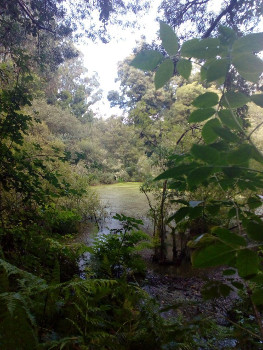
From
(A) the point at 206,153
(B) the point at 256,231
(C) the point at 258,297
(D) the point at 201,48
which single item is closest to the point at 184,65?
(D) the point at 201,48

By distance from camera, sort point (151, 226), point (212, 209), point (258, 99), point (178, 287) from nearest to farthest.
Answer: point (258, 99) → point (212, 209) → point (178, 287) → point (151, 226)

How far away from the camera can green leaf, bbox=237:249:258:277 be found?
13.1 inches

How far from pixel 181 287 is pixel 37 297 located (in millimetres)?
2765

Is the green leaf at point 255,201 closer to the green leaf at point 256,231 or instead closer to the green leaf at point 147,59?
the green leaf at point 256,231

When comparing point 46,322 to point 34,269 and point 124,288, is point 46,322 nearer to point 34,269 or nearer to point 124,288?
point 124,288

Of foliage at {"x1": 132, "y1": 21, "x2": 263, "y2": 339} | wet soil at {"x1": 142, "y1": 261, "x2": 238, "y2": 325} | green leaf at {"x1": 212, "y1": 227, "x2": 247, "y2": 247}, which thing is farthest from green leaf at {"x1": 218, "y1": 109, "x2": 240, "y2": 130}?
wet soil at {"x1": 142, "y1": 261, "x2": 238, "y2": 325}

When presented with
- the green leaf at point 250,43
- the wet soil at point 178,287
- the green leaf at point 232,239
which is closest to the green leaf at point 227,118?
the green leaf at point 250,43

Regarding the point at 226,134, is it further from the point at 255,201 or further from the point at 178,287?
the point at 178,287

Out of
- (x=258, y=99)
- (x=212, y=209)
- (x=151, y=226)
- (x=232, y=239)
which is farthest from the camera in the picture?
(x=151, y=226)

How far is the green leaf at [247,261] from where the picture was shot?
332 millimetres

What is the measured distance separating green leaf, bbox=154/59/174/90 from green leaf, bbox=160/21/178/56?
2cm

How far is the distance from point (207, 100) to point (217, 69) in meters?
0.06

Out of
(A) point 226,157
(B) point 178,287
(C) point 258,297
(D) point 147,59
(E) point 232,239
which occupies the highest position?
(D) point 147,59

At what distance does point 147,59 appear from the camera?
17.5 inches
